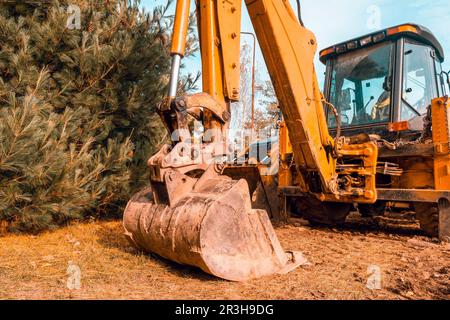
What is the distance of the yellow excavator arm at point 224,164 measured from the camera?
2.84m

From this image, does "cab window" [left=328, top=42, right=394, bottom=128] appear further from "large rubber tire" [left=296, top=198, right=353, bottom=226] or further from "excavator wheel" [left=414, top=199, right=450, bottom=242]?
"excavator wheel" [left=414, top=199, right=450, bottom=242]

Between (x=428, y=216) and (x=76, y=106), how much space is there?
173 inches

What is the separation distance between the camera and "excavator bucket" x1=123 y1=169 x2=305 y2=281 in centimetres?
274

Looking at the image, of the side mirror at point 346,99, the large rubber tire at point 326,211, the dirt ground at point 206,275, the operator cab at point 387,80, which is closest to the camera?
the dirt ground at point 206,275

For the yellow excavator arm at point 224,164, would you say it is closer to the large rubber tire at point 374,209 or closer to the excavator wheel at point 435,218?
the excavator wheel at point 435,218

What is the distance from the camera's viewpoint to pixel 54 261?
3.41m

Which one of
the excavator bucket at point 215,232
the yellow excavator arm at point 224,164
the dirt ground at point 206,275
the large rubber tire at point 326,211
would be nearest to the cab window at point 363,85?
the yellow excavator arm at point 224,164

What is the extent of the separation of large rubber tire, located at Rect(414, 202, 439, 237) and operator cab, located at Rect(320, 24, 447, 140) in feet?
3.33

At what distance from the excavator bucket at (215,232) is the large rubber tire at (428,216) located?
6.64ft

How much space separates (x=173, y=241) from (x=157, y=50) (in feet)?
12.1

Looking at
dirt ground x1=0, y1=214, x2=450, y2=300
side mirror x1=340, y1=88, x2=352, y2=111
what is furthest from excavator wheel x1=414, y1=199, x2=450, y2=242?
side mirror x1=340, y1=88, x2=352, y2=111

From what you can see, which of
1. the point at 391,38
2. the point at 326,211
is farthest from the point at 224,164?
the point at 391,38

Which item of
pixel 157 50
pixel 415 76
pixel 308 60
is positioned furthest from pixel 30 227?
pixel 415 76
